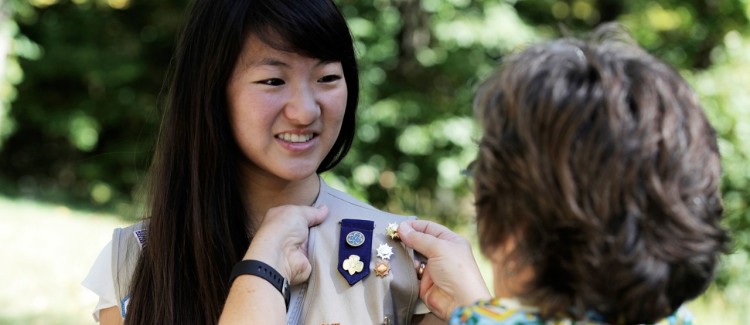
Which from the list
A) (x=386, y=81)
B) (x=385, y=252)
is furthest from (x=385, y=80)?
(x=385, y=252)

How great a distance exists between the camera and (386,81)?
37.6 ft

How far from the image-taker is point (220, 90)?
2504 mm

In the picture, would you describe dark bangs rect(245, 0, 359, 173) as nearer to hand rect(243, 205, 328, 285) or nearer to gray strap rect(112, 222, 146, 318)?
hand rect(243, 205, 328, 285)

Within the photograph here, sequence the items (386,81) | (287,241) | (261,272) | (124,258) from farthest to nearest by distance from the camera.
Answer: (386,81), (124,258), (287,241), (261,272)

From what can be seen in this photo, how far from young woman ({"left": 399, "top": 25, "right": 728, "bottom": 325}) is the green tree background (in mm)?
6339

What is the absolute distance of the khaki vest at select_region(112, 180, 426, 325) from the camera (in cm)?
242

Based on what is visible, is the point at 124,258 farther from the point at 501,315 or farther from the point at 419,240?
the point at 501,315

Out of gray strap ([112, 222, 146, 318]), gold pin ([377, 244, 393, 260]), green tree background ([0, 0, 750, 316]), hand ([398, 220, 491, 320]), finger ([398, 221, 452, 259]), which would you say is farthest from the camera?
green tree background ([0, 0, 750, 316])

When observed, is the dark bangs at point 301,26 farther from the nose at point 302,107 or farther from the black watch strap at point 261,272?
the black watch strap at point 261,272

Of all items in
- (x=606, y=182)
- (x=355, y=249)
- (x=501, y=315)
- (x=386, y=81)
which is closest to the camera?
(x=606, y=182)

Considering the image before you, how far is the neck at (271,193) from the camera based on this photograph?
2.66m

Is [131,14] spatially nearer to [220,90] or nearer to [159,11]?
[159,11]

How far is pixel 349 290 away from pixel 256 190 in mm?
425

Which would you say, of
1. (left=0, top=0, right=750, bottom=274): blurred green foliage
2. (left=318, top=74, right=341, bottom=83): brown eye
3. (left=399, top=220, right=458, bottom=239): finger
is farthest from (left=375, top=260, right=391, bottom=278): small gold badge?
(left=0, top=0, right=750, bottom=274): blurred green foliage
